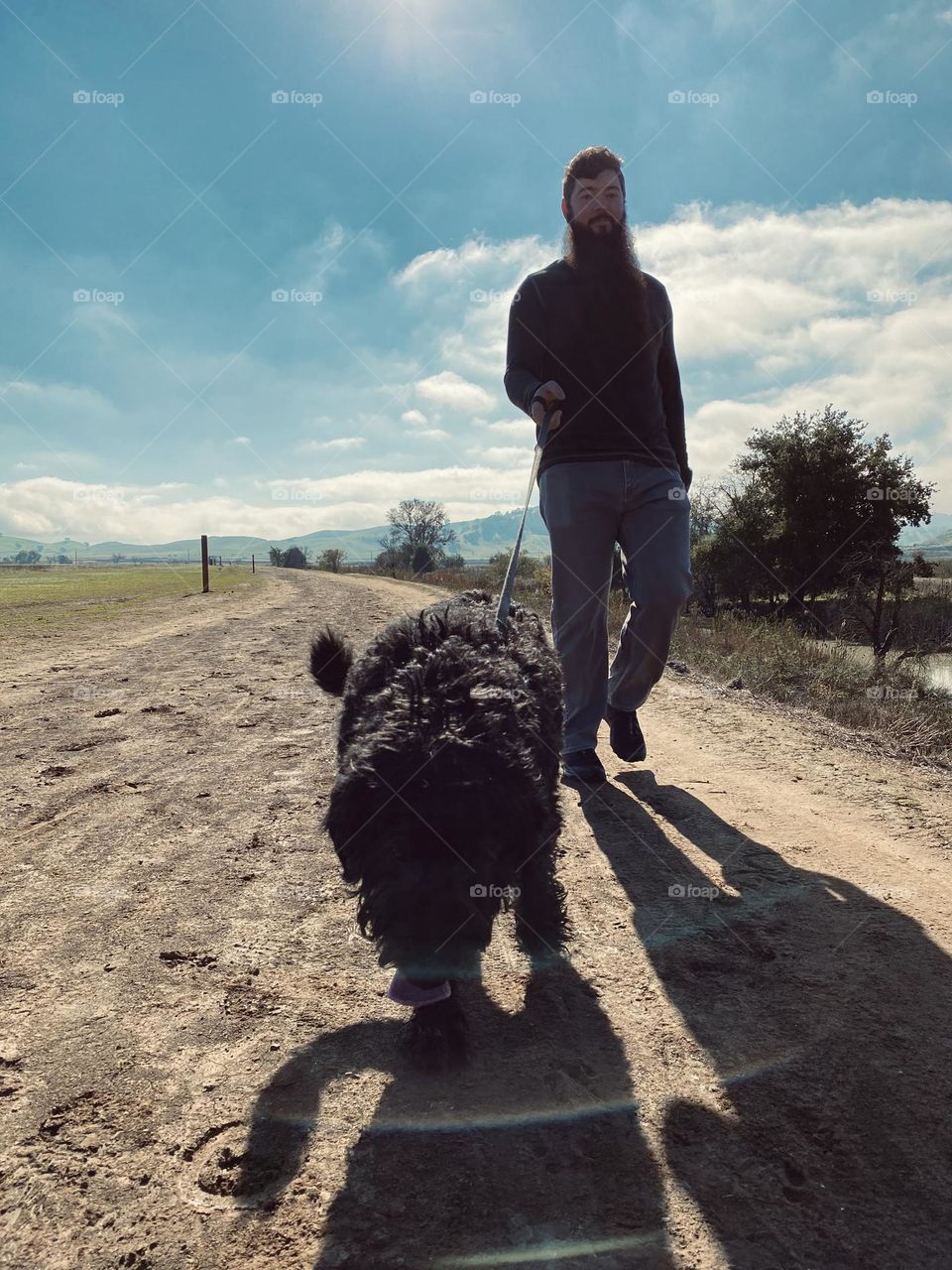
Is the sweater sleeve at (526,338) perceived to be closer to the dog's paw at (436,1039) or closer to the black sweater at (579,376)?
the black sweater at (579,376)

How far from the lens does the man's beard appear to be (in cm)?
418

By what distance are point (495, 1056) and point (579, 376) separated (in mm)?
3591

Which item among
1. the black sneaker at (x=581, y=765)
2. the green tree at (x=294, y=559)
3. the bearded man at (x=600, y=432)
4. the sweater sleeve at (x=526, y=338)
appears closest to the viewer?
the bearded man at (x=600, y=432)

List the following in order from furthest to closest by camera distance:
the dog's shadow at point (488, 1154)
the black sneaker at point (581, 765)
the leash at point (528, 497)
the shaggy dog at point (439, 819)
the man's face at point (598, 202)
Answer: the black sneaker at point (581, 765) → the man's face at point (598, 202) → the leash at point (528, 497) → the shaggy dog at point (439, 819) → the dog's shadow at point (488, 1154)

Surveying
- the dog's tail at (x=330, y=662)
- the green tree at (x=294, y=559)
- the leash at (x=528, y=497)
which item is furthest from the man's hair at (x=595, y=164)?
the green tree at (x=294, y=559)

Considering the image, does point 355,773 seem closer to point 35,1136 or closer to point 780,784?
point 35,1136

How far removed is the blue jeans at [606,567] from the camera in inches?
163

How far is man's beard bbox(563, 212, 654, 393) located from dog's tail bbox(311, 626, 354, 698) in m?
2.24

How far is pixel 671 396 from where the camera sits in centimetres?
452

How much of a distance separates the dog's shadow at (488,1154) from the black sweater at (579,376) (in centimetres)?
312

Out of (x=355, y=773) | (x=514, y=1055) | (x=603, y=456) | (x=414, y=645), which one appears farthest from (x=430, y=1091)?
(x=603, y=456)

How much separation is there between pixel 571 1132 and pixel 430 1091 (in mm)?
415

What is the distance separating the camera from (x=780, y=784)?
458 cm

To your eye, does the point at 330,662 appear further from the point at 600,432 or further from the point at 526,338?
the point at 526,338
